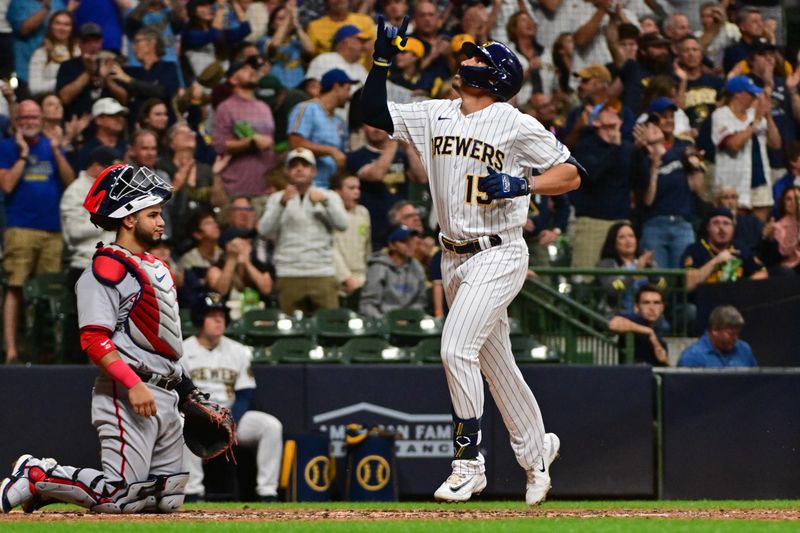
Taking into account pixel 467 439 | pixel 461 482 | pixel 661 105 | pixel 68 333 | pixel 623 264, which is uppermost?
pixel 661 105

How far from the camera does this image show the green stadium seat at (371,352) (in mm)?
10109

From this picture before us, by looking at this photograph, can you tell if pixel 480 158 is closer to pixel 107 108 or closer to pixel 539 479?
pixel 539 479

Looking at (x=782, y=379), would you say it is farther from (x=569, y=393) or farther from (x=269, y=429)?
(x=269, y=429)

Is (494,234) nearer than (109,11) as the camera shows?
Yes

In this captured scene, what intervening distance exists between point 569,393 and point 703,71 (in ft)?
17.6

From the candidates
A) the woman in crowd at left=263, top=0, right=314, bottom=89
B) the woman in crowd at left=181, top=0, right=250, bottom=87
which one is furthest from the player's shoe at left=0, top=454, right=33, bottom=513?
the woman in crowd at left=263, top=0, right=314, bottom=89

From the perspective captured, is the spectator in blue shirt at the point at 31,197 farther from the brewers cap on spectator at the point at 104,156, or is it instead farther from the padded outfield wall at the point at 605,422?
the padded outfield wall at the point at 605,422

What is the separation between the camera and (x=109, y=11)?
1236cm

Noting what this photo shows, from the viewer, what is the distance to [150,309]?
5.93 m

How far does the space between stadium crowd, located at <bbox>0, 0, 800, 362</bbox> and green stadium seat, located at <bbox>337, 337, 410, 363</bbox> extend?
31.1 inches

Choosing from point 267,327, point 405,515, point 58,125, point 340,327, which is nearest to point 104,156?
point 58,125

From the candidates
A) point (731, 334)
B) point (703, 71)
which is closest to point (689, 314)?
point (731, 334)

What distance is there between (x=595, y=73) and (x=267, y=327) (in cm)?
459

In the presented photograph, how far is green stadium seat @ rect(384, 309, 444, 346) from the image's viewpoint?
10.5 m
